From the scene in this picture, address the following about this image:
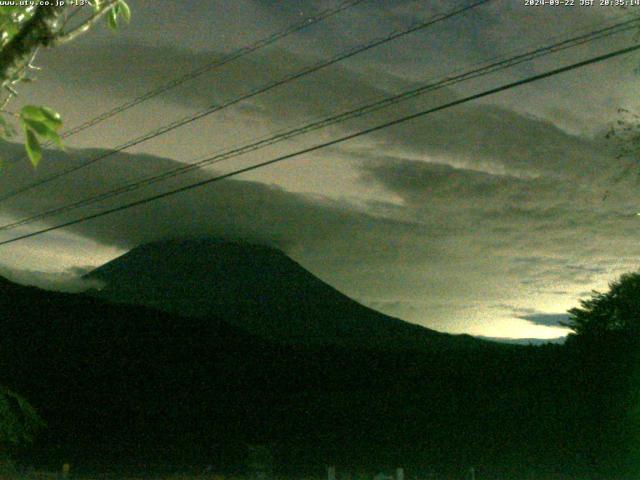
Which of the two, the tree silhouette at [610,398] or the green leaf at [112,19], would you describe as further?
the tree silhouette at [610,398]

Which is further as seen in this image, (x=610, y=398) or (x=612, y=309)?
(x=612, y=309)

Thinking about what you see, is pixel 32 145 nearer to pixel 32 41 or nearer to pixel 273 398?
pixel 32 41

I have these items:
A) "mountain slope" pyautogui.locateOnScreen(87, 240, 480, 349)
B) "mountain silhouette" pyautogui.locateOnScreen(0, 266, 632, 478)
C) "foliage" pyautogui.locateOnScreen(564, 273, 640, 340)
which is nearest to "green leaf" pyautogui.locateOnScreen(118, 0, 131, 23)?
"mountain silhouette" pyautogui.locateOnScreen(0, 266, 632, 478)

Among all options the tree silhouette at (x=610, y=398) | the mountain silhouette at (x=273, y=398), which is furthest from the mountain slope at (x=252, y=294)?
the tree silhouette at (x=610, y=398)

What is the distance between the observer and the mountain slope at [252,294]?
13712 centimetres

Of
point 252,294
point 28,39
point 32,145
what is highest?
point 252,294

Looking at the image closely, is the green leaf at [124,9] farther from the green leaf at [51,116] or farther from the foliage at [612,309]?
the foliage at [612,309]

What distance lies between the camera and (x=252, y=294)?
165125mm

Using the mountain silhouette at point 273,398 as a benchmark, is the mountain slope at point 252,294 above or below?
above

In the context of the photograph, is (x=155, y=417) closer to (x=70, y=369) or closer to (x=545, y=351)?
(x=70, y=369)

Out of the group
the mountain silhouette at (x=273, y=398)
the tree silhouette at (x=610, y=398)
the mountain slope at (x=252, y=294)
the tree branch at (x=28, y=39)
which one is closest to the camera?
the tree branch at (x=28, y=39)

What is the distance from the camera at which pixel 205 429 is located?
28.0 meters

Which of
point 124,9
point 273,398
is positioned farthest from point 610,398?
point 124,9

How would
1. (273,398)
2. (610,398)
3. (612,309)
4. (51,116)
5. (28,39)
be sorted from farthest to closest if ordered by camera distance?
(612,309)
(273,398)
(610,398)
(28,39)
(51,116)
